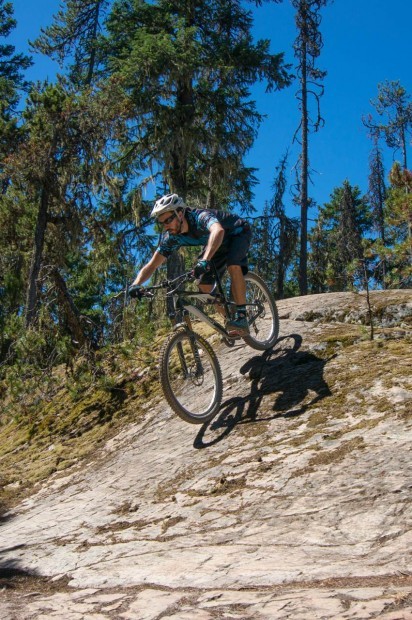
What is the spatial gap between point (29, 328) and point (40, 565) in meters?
5.88

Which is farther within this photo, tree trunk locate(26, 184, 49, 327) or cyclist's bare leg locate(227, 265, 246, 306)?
tree trunk locate(26, 184, 49, 327)

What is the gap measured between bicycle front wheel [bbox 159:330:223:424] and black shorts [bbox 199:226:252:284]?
65cm

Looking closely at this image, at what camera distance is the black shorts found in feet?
21.1

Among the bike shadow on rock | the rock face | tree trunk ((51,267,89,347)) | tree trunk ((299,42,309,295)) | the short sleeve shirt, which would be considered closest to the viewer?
the rock face

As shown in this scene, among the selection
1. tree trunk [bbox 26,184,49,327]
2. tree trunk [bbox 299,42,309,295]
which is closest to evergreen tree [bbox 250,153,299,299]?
tree trunk [bbox 299,42,309,295]

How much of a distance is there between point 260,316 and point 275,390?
166 cm

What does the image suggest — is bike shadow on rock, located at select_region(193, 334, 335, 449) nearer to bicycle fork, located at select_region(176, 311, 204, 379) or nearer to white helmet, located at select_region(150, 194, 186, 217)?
bicycle fork, located at select_region(176, 311, 204, 379)

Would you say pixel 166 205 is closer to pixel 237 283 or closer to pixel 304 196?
pixel 237 283

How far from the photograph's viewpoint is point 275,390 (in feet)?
19.5

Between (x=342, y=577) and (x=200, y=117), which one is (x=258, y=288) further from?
(x=200, y=117)

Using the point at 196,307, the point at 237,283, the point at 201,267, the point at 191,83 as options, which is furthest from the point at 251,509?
the point at 191,83

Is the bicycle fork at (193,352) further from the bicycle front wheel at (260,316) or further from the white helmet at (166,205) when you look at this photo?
the white helmet at (166,205)

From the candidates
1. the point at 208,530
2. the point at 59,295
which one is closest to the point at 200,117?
the point at 59,295

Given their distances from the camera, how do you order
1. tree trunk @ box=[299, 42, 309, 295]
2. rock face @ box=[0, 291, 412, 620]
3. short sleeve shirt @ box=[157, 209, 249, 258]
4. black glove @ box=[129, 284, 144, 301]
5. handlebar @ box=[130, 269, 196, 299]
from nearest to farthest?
rock face @ box=[0, 291, 412, 620] → handlebar @ box=[130, 269, 196, 299] → black glove @ box=[129, 284, 144, 301] → short sleeve shirt @ box=[157, 209, 249, 258] → tree trunk @ box=[299, 42, 309, 295]
